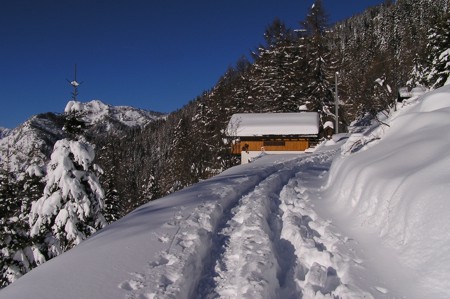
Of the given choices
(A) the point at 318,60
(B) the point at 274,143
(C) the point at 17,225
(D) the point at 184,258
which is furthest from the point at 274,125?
(D) the point at 184,258

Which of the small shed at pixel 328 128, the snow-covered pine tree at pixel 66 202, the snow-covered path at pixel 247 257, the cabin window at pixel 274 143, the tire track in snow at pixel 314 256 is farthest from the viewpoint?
the small shed at pixel 328 128

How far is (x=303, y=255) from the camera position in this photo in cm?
563

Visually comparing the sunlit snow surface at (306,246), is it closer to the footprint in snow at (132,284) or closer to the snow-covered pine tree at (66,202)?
the footprint in snow at (132,284)

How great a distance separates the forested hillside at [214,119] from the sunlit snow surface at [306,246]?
18.6ft

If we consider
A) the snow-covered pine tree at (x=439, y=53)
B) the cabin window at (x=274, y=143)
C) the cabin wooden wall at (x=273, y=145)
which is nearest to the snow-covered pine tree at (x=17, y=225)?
the cabin wooden wall at (x=273, y=145)

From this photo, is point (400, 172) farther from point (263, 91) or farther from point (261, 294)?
point (263, 91)

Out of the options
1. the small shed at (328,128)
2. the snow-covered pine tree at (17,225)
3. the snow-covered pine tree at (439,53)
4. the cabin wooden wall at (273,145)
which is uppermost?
the snow-covered pine tree at (439,53)

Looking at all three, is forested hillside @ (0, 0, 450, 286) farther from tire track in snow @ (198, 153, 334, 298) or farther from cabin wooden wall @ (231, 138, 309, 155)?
tire track in snow @ (198, 153, 334, 298)

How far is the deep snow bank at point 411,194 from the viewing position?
3950mm

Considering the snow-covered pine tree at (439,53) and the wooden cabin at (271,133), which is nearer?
the snow-covered pine tree at (439,53)

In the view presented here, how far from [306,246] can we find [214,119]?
36.8m

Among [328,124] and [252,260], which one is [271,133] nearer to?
[328,124]

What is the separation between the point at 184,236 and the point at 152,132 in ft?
508

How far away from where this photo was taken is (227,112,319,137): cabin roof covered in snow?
30.5m
